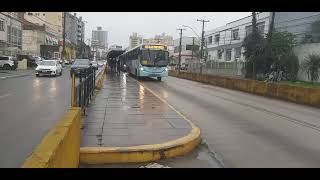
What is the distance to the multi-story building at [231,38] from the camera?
69.2 metres

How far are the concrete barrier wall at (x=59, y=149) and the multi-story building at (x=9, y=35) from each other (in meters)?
56.2

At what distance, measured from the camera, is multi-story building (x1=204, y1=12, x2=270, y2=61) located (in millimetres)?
69225

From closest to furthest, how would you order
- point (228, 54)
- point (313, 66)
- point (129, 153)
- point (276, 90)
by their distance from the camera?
1. point (129, 153)
2. point (276, 90)
3. point (313, 66)
4. point (228, 54)

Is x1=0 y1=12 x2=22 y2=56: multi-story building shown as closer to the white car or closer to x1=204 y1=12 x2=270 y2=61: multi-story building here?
the white car

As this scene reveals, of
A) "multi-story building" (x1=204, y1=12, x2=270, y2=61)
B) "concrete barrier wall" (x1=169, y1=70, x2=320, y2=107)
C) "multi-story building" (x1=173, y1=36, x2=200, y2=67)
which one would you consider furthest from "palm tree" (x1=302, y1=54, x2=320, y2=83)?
"multi-story building" (x1=173, y1=36, x2=200, y2=67)

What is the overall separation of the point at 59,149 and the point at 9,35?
64591 millimetres

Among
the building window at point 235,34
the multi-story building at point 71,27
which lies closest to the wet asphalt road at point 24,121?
the building window at point 235,34

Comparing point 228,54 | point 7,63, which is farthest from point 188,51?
point 7,63

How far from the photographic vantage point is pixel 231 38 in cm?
8381

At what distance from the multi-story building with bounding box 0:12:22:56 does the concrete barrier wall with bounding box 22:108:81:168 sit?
184 ft

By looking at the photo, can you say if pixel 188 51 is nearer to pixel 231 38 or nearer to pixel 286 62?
pixel 231 38

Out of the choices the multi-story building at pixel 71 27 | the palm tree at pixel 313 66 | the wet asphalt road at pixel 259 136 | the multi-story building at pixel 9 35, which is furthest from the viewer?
the multi-story building at pixel 71 27

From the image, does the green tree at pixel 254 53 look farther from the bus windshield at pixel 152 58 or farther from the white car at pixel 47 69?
the white car at pixel 47 69
